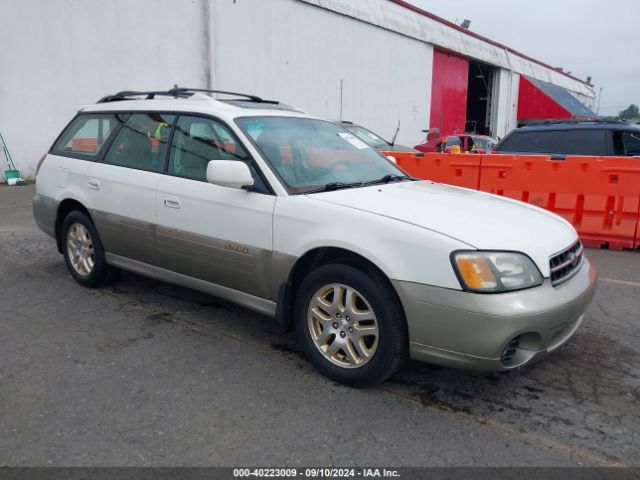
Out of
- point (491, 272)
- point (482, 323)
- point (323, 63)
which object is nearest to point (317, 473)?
point (482, 323)

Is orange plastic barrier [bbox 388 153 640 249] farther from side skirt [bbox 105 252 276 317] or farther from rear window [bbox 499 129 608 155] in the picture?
side skirt [bbox 105 252 276 317]

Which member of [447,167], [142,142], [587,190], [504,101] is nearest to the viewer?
[142,142]

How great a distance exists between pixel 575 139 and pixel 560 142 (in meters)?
0.21

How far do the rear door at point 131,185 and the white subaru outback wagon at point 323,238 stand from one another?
1cm

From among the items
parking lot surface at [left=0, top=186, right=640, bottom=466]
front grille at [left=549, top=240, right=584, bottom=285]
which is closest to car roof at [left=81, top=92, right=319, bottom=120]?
parking lot surface at [left=0, top=186, right=640, bottom=466]

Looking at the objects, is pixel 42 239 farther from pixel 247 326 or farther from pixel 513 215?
pixel 513 215

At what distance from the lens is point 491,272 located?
9.26ft

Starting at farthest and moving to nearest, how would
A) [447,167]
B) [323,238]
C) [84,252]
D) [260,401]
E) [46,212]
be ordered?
[447,167]
[46,212]
[84,252]
[323,238]
[260,401]

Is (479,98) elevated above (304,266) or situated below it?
above

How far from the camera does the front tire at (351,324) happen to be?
3.01 metres

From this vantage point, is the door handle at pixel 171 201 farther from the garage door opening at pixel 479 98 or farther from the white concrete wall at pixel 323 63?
the garage door opening at pixel 479 98

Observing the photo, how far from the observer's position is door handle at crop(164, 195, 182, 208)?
13.1 ft

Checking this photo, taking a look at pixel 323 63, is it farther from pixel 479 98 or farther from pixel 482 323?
pixel 482 323

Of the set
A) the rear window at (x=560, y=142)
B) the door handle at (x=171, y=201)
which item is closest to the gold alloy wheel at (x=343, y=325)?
the door handle at (x=171, y=201)
